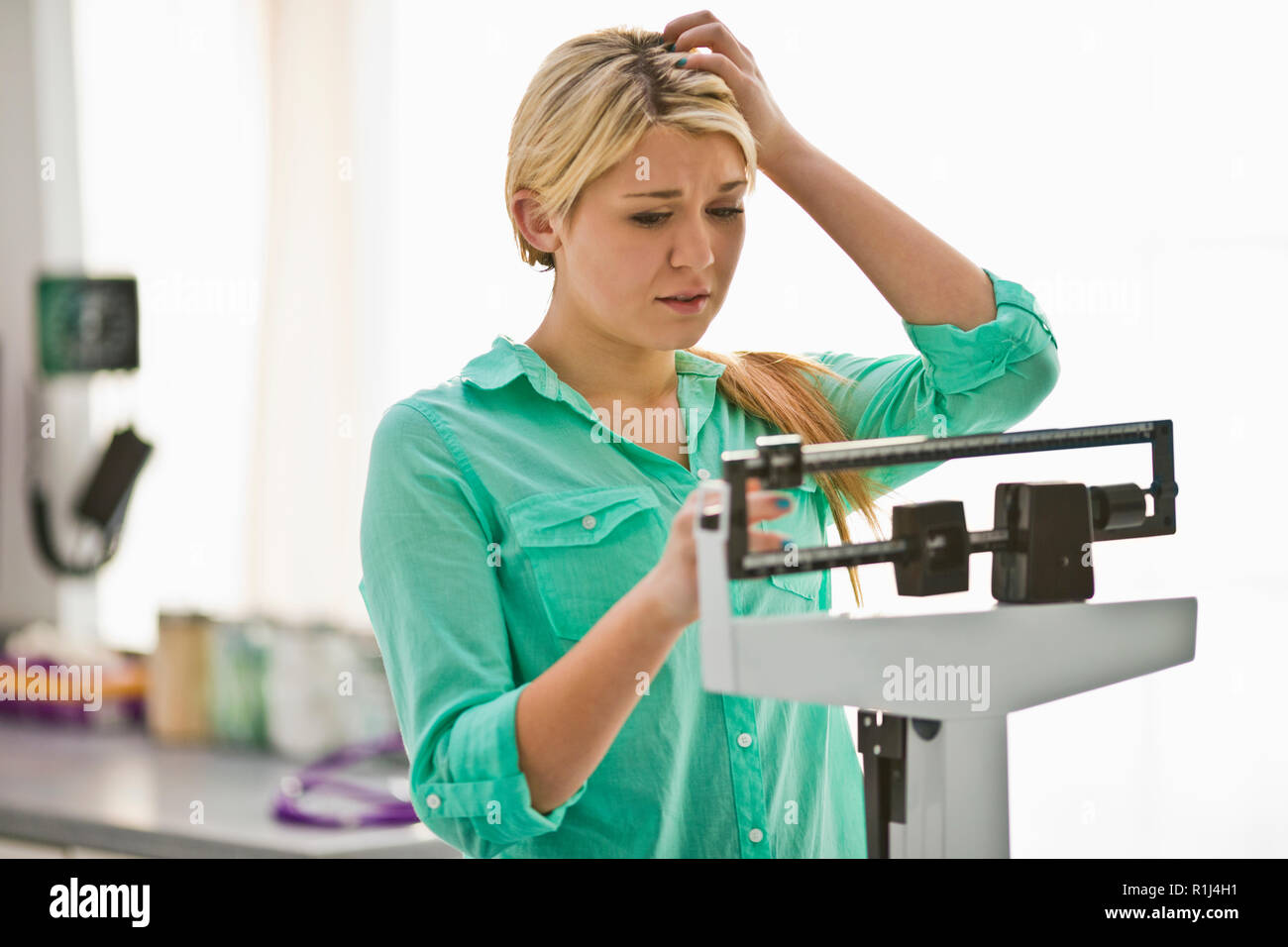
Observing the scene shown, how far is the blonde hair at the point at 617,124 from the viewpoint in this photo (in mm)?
941

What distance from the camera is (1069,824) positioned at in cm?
182

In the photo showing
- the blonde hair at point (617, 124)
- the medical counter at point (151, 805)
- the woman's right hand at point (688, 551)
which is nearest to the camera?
Result: the woman's right hand at point (688, 551)

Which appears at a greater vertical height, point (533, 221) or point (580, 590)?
point (533, 221)

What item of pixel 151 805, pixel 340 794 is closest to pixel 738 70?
pixel 340 794

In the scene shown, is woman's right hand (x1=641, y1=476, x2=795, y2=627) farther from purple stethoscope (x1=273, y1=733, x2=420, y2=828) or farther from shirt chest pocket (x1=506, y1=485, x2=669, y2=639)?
purple stethoscope (x1=273, y1=733, x2=420, y2=828)

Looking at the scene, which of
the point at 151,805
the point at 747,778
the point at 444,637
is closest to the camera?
the point at 444,637

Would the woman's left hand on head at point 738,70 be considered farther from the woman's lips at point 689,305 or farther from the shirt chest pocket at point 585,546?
the shirt chest pocket at point 585,546

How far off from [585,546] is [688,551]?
30 cm

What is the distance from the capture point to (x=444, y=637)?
0.88m

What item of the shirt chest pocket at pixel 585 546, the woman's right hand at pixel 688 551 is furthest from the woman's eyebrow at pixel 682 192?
the woman's right hand at pixel 688 551

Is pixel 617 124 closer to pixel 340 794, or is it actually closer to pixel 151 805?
pixel 340 794

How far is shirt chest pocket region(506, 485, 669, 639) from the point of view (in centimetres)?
95

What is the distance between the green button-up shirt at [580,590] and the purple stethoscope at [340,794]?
0.95 meters
